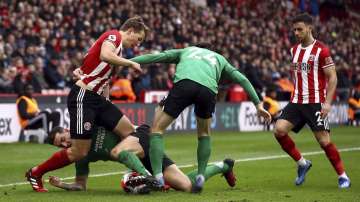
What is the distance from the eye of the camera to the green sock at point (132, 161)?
9.88m

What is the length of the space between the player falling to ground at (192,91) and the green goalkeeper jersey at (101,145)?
0.55 meters

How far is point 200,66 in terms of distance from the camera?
10242mm

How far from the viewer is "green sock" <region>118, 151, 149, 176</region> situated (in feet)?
Result: 32.4

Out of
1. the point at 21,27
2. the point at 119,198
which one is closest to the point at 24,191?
the point at 119,198

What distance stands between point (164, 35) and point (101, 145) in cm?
2031

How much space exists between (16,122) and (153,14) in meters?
11.0

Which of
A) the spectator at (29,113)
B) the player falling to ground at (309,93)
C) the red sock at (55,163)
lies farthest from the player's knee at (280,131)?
the spectator at (29,113)

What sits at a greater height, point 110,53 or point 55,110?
point 110,53

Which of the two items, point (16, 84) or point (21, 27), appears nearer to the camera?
point (16, 84)

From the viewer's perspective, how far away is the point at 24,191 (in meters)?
10.6

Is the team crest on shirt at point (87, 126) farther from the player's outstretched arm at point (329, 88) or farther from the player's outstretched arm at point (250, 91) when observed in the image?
the player's outstretched arm at point (329, 88)

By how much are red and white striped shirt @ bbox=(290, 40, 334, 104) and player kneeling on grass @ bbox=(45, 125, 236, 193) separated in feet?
5.53

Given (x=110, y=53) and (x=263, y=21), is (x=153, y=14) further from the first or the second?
(x=110, y=53)

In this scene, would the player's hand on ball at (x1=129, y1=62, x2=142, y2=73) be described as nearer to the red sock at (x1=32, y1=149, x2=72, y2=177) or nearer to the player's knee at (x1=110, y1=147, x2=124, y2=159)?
the player's knee at (x1=110, y1=147, x2=124, y2=159)
